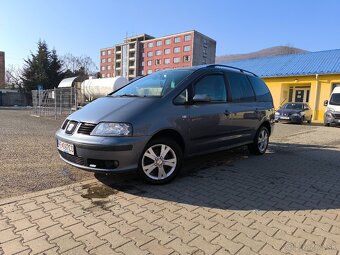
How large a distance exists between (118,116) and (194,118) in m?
1.37

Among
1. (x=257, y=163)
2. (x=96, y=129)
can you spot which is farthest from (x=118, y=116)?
(x=257, y=163)

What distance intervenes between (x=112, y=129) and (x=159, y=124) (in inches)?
27.7

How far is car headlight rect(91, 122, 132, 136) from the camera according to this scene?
3.88m

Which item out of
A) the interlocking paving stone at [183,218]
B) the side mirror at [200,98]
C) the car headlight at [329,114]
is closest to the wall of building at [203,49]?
the car headlight at [329,114]

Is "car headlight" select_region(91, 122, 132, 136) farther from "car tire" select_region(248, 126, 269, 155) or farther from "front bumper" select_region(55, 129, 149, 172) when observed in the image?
"car tire" select_region(248, 126, 269, 155)

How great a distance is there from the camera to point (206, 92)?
514 centimetres

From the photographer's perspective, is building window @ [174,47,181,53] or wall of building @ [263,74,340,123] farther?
building window @ [174,47,181,53]

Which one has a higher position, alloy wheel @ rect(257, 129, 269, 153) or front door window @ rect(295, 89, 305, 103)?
front door window @ rect(295, 89, 305, 103)

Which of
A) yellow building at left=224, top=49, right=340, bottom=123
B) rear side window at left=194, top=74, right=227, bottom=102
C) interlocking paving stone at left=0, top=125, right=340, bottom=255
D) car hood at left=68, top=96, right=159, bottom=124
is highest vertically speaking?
yellow building at left=224, top=49, right=340, bottom=123

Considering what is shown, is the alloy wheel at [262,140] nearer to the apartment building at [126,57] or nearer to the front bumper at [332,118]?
the front bumper at [332,118]

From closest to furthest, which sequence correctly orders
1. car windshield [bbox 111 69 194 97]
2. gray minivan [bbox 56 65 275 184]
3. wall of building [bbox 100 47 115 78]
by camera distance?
gray minivan [bbox 56 65 275 184], car windshield [bbox 111 69 194 97], wall of building [bbox 100 47 115 78]

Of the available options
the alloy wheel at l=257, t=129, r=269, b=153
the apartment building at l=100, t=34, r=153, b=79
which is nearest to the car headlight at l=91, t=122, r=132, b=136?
the alloy wheel at l=257, t=129, r=269, b=153

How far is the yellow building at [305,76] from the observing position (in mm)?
21875

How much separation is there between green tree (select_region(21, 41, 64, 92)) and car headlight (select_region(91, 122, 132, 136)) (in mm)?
40119
